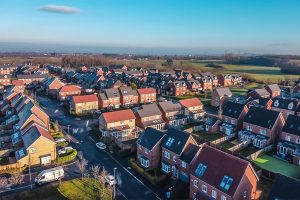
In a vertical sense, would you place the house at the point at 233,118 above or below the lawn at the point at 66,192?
above

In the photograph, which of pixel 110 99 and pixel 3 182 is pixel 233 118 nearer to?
pixel 110 99

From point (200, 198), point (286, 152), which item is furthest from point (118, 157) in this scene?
point (286, 152)

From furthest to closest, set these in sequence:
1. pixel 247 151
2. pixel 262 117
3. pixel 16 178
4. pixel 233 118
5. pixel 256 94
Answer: pixel 256 94, pixel 233 118, pixel 262 117, pixel 247 151, pixel 16 178

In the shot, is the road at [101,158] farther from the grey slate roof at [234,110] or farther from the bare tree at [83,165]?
the grey slate roof at [234,110]

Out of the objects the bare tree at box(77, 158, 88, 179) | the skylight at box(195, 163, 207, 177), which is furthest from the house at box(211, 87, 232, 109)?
the skylight at box(195, 163, 207, 177)

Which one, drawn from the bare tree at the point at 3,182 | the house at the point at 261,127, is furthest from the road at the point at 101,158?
the house at the point at 261,127

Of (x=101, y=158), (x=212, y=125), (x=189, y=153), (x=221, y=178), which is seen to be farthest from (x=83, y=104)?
(x=221, y=178)
